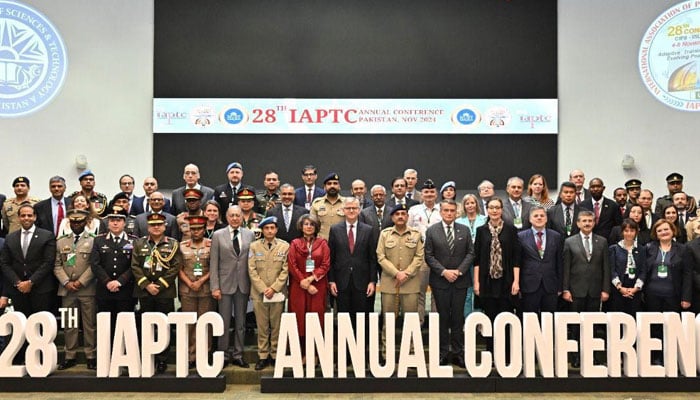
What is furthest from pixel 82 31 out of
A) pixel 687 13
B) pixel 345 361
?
pixel 687 13

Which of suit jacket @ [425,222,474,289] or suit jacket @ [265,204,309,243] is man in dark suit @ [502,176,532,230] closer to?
suit jacket @ [425,222,474,289]

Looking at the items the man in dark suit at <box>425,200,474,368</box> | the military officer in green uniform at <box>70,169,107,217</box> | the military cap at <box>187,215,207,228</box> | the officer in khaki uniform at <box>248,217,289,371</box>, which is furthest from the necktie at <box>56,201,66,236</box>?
the man in dark suit at <box>425,200,474,368</box>

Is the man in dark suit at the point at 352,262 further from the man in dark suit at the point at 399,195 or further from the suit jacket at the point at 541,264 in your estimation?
the suit jacket at the point at 541,264

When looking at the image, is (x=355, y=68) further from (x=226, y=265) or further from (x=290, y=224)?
(x=226, y=265)

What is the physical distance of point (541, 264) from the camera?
18.3 feet

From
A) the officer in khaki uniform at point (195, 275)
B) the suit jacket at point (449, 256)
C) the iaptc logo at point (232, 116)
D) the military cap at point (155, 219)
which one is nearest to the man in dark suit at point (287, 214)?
the officer in khaki uniform at point (195, 275)

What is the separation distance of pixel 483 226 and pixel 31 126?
264 inches

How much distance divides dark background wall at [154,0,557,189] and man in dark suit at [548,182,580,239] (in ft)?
9.17

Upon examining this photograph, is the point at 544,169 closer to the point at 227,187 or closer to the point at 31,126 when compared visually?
the point at 227,187

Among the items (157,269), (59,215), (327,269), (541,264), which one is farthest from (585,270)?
(59,215)

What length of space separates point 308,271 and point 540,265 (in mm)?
1975

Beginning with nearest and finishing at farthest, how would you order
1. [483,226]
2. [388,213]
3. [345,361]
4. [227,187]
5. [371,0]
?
1. [345,361]
2. [483,226]
3. [388,213]
4. [227,187]
5. [371,0]

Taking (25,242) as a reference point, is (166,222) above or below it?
above

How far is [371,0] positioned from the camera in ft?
29.5
